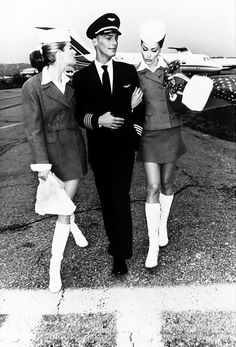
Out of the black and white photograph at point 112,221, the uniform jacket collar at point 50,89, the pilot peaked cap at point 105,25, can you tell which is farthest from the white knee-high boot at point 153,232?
the pilot peaked cap at point 105,25

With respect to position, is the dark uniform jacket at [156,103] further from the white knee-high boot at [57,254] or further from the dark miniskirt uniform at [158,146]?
the white knee-high boot at [57,254]

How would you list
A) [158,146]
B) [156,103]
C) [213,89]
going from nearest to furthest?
[213,89] < [156,103] < [158,146]

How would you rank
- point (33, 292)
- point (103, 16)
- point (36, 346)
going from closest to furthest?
point (36, 346) → point (103, 16) → point (33, 292)

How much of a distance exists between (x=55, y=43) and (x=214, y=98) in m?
1.12

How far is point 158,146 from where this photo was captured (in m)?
2.82

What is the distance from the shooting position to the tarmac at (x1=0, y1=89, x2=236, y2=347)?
220 cm

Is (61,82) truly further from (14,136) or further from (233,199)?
(14,136)

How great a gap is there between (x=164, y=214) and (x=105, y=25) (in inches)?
68.1

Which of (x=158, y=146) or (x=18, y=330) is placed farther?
(x=158, y=146)

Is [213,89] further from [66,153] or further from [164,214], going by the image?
[164,214]

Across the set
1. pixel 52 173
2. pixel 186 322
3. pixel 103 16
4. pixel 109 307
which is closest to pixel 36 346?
pixel 109 307

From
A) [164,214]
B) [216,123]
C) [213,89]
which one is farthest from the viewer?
[216,123]

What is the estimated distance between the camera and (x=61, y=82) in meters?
2.46

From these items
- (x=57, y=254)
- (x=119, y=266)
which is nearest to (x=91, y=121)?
(x=57, y=254)
